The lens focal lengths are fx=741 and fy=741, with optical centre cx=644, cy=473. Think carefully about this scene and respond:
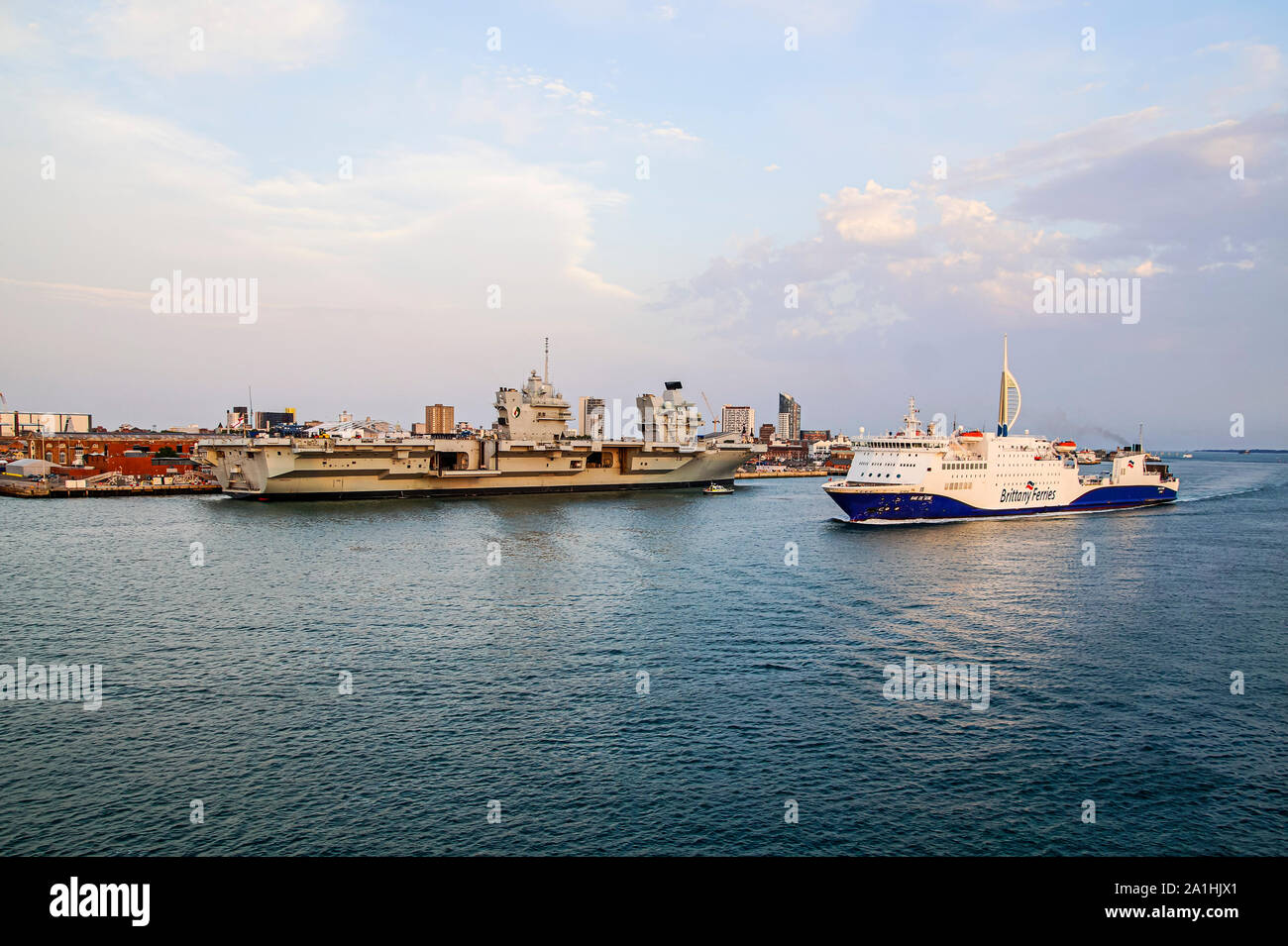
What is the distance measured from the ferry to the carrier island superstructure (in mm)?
24918

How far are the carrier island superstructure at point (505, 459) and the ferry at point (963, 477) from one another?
81.8ft

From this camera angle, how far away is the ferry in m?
41.7

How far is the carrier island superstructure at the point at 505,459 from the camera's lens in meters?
52.1

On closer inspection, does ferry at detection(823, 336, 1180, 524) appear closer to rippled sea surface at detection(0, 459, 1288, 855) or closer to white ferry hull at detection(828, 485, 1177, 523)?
white ferry hull at detection(828, 485, 1177, 523)

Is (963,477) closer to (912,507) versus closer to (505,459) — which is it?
(912,507)

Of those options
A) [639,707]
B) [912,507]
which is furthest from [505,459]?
[639,707]

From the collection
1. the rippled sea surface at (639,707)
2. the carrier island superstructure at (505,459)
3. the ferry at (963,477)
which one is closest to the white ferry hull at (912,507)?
the ferry at (963,477)

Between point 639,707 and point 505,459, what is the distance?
4657cm

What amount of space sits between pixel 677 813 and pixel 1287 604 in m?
23.2

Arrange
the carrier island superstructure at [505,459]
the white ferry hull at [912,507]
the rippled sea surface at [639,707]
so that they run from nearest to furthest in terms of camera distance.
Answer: the rippled sea surface at [639,707] → the white ferry hull at [912,507] → the carrier island superstructure at [505,459]

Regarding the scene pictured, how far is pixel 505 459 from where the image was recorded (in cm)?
5988

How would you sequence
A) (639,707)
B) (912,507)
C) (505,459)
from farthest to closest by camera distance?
(505,459)
(912,507)
(639,707)

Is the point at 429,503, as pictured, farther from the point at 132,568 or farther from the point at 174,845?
the point at 174,845

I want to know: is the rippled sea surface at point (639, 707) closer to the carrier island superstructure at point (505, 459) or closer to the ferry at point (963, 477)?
the ferry at point (963, 477)
